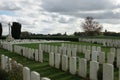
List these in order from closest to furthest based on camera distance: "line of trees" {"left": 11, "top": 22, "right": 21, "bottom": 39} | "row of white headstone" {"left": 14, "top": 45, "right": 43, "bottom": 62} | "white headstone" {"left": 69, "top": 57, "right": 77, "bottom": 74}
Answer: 1. "white headstone" {"left": 69, "top": 57, "right": 77, "bottom": 74}
2. "row of white headstone" {"left": 14, "top": 45, "right": 43, "bottom": 62}
3. "line of trees" {"left": 11, "top": 22, "right": 21, "bottom": 39}

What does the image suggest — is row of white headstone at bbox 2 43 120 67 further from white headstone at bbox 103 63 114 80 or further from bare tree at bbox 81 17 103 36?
bare tree at bbox 81 17 103 36

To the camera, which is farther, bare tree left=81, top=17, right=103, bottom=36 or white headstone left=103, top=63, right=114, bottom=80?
bare tree left=81, top=17, right=103, bottom=36

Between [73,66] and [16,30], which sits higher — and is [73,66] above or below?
below

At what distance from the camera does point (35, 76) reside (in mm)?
6840

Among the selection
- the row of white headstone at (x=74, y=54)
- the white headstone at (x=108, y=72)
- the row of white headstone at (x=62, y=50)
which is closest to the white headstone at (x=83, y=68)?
the white headstone at (x=108, y=72)

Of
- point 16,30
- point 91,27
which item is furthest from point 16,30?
point 91,27

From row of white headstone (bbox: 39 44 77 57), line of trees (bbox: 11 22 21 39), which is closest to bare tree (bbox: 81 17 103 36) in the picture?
line of trees (bbox: 11 22 21 39)

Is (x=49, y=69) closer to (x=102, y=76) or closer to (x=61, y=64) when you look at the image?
(x=61, y=64)

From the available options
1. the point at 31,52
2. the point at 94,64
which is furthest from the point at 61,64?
the point at 31,52

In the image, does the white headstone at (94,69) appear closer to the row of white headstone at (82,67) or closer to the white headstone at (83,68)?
the row of white headstone at (82,67)

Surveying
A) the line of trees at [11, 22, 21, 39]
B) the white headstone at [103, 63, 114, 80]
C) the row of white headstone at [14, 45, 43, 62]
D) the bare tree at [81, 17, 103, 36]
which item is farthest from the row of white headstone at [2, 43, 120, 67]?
the bare tree at [81, 17, 103, 36]

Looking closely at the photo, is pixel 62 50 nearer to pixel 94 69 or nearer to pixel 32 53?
pixel 32 53

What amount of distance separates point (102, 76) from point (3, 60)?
14.9 ft

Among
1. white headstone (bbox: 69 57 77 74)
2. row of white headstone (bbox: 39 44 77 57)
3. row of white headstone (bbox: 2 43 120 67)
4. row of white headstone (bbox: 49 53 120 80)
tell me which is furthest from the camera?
row of white headstone (bbox: 39 44 77 57)
